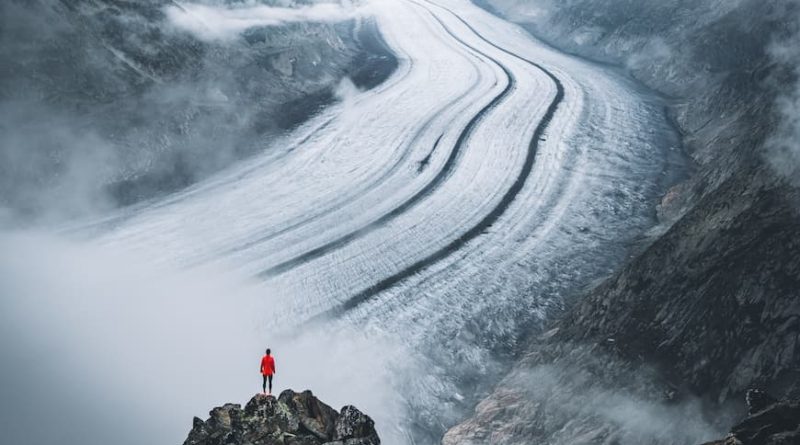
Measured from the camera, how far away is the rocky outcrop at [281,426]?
730 centimetres

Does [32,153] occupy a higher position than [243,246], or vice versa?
[32,153]

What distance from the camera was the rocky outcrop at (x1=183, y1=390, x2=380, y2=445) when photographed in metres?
7.30

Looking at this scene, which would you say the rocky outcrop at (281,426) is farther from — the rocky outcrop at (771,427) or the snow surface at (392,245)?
the rocky outcrop at (771,427)

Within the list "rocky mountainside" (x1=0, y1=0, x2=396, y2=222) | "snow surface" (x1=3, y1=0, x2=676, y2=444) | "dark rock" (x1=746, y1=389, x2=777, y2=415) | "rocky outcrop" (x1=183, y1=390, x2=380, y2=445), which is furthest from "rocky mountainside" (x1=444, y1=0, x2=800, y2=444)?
"rocky mountainside" (x1=0, y1=0, x2=396, y2=222)

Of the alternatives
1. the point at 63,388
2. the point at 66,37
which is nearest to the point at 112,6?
the point at 66,37

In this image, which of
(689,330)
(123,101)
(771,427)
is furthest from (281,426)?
(123,101)

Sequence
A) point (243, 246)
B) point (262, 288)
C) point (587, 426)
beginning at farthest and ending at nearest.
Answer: point (243, 246) → point (262, 288) → point (587, 426)

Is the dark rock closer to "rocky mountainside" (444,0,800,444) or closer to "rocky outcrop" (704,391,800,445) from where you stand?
"rocky outcrop" (704,391,800,445)

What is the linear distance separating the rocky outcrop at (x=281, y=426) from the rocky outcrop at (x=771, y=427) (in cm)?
425

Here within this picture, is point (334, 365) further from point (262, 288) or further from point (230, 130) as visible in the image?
point (230, 130)

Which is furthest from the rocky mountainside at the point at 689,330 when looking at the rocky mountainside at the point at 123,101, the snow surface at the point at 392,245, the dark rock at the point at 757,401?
the rocky mountainside at the point at 123,101

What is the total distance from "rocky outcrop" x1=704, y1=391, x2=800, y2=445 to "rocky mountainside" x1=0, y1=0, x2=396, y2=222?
15.0 metres

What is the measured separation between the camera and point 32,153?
49.3 feet

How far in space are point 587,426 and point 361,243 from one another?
753 centimetres
